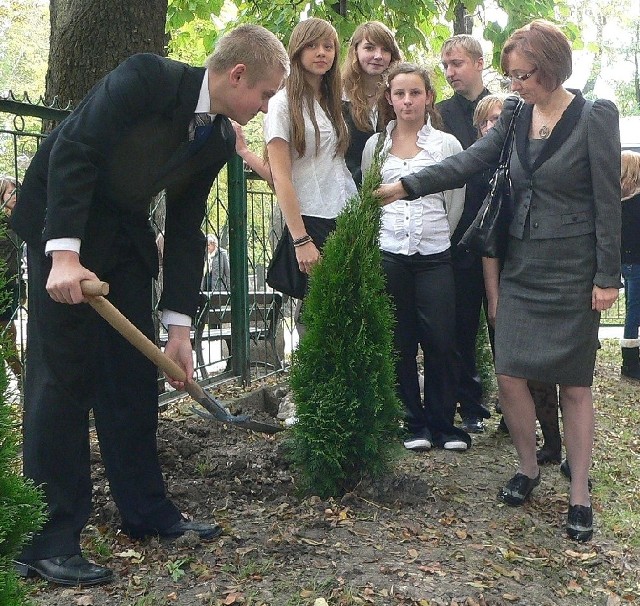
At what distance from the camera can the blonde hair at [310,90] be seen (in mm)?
4652

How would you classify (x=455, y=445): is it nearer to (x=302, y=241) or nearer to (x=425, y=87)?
(x=302, y=241)

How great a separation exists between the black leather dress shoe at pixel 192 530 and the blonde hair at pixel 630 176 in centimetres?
546

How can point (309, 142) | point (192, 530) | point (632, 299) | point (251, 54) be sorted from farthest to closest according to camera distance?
point (632, 299) < point (309, 142) < point (192, 530) < point (251, 54)

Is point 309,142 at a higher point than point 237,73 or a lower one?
lower

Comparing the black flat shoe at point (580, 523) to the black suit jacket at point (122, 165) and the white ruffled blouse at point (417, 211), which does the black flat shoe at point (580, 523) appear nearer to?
the white ruffled blouse at point (417, 211)

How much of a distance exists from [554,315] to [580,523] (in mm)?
925

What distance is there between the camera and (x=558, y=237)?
13.3 feet

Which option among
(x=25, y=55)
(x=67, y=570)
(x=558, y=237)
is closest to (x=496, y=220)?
(x=558, y=237)

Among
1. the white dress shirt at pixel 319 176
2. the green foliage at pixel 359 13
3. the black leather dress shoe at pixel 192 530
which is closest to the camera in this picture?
the black leather dress shoe at pixel 192 530

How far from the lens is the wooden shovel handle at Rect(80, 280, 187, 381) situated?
288 centimetres

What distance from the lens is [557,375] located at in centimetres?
408

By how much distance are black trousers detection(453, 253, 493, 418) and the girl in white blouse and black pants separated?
9.2 inches

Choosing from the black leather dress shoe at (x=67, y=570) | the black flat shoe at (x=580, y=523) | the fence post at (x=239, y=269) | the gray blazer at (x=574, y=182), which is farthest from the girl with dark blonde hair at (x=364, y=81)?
the black leather dress shoe at (x=67, y=570)

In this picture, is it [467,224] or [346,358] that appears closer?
[346,358]
